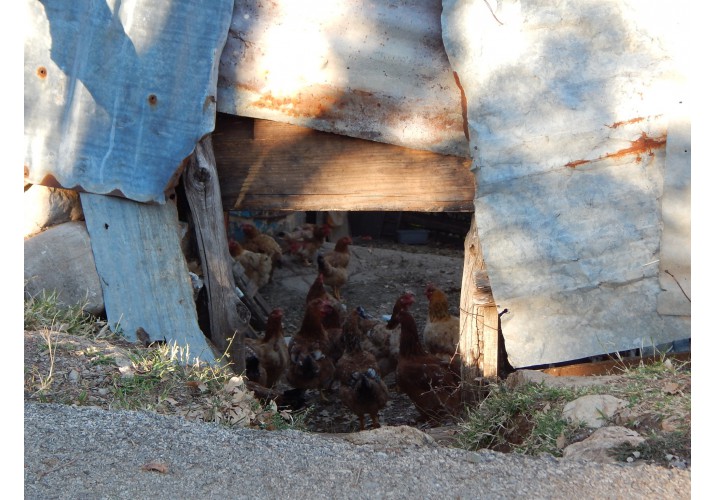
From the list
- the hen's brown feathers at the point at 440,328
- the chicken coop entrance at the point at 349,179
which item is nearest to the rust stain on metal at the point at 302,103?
the chicken coop entrance at the point at 349,179

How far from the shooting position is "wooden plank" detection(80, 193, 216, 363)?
595 centimetres

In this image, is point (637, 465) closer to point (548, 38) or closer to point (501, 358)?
point (501, 358)

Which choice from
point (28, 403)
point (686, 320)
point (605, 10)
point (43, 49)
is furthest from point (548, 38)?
point (28, 403)

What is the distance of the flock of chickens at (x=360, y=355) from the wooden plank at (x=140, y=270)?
101 centimetres

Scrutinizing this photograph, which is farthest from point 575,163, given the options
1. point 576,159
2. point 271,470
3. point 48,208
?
point 48,208

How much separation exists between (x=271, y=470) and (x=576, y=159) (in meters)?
3.12

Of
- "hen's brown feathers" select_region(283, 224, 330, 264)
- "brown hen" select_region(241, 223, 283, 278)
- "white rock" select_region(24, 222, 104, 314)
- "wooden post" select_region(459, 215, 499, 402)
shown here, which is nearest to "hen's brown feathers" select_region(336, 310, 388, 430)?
"wooden post" select_region(459, 215, 499, 402)

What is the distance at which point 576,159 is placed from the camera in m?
5.55

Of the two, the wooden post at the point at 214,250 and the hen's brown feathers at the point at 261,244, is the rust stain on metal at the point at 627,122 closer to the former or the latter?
the wooden post at the point at 214,250

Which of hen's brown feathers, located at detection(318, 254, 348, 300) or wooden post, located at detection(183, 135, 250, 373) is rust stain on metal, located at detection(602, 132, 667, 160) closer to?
wooden post, located at detection(183, 135, 250, 373)

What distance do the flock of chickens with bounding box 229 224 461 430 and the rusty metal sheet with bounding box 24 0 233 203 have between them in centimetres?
214

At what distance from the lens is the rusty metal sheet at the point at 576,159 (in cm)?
543

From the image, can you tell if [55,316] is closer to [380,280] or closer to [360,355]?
[360,355]

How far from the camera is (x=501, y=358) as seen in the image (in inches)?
245
